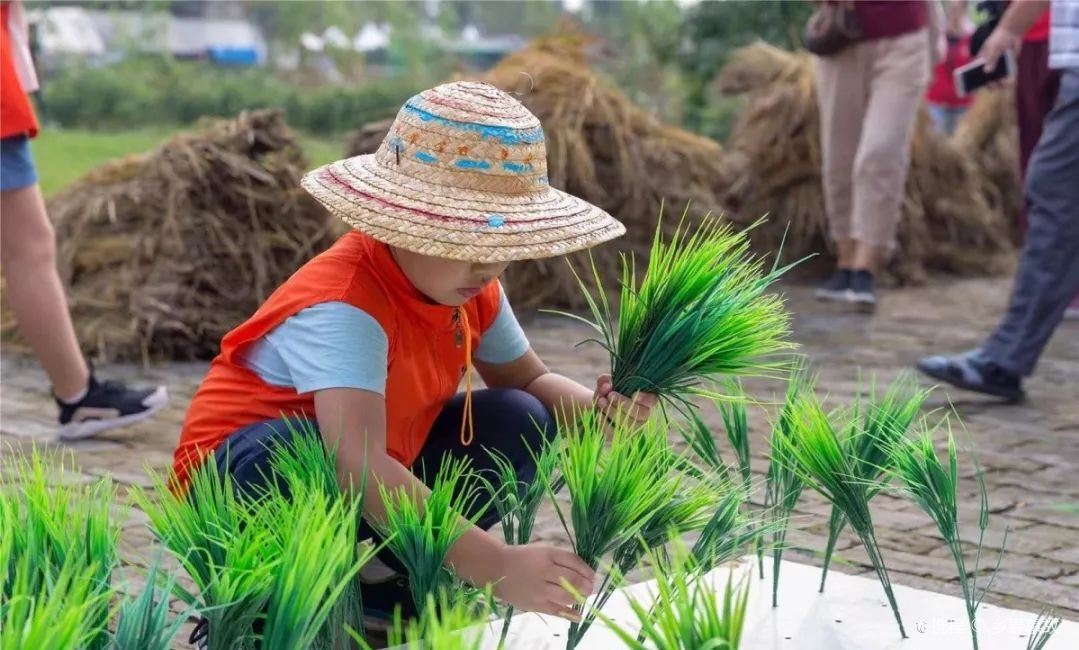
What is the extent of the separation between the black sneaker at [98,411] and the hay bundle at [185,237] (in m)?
1.16

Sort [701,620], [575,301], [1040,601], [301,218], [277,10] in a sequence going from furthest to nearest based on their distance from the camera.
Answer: [277,10] < [575,301] < [301,218] < [1040,601] < [701,620]

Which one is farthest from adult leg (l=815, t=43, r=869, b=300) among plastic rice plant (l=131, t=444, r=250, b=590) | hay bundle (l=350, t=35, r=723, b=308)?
plastic rice plant (l=131, t=444, r=250, b=590)

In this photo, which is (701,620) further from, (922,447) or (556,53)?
(556,53)

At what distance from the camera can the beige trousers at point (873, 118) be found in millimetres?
6145

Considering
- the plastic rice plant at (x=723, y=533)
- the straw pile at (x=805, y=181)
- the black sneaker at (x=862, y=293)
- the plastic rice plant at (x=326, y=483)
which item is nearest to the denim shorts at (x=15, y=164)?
the plastic rice plant at (x=326, y=483)

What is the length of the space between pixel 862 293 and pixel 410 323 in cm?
443

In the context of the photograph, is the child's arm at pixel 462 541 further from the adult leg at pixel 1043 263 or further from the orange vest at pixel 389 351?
the adult leg at pixel 1043 263

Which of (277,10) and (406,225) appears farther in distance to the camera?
(277,10)

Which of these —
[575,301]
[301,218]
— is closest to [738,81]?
[575,301]

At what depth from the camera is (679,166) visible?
6.89m

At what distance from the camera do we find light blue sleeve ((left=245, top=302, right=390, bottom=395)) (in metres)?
2.15

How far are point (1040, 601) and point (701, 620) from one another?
148 centimetres

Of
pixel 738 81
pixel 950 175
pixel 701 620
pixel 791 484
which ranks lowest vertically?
pixel 950 175

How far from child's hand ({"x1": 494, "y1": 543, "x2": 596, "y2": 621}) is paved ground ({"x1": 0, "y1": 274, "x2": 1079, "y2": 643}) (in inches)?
18.0
